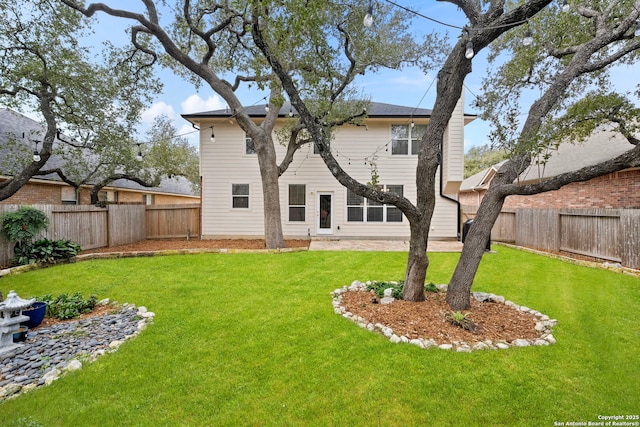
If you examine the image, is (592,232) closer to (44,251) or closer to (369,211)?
(369,211)

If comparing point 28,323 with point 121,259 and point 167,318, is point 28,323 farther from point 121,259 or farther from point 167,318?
point 121,259

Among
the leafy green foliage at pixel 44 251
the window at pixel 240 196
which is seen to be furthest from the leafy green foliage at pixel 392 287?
the leafy green foliage at pixel 44 251

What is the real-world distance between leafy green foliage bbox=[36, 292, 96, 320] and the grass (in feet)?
1.53

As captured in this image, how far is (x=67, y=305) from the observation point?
457 cm

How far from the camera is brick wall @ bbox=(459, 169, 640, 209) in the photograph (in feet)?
28.8

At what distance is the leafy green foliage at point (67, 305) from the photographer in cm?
440

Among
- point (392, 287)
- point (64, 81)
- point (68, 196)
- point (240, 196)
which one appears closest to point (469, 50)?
point (392, 287)

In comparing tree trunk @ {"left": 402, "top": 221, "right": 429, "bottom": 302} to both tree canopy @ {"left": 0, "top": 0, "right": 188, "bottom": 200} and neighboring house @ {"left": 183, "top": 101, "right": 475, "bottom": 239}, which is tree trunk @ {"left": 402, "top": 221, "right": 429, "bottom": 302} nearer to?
neighboring house @ {"left": 183, "top": 101, "right": 475, "bottom": 239}

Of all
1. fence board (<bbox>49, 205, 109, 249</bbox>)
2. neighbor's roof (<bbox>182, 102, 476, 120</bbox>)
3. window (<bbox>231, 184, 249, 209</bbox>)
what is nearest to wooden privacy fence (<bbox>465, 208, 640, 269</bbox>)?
neighbor's roof (<bbox>182, 102, 476, 120</bbox>)

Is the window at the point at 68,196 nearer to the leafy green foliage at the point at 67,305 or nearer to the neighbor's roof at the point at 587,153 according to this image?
the leafy green foliage at the point at 67,305

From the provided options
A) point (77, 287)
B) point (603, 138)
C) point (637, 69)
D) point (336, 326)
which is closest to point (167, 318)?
point (336, 326)

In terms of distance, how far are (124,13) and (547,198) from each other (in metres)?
17.1

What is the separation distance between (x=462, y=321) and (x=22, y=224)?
9.87m

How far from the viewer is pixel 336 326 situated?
12.7ft
